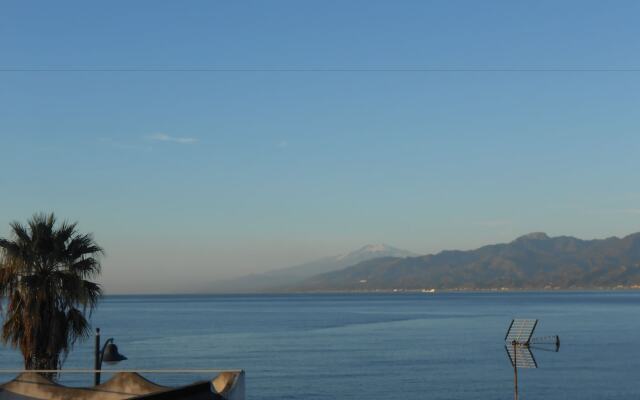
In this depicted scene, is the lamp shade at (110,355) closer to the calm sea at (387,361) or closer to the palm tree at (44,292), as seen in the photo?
the palm tree at (44,292)

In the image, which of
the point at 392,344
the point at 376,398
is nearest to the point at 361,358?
the point at 392,344

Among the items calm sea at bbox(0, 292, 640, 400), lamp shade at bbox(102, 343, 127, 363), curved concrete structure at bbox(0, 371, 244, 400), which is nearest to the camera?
curved concrete structure at bbox(0, 371, 244, 400)

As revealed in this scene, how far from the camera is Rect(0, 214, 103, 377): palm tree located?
3312cm

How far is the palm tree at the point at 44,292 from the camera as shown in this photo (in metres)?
33.1

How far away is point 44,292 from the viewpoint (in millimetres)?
33562

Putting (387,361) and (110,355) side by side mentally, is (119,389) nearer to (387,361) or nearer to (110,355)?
A: (110,355)

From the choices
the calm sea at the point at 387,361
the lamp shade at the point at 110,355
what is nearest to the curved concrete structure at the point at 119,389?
the lamp shade at the point at 110,355

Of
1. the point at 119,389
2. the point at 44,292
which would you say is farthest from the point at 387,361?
the point at 119,389

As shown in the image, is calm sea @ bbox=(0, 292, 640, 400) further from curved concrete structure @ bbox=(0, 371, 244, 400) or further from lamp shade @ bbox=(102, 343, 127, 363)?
curved concrete structure @ bbox=(0, 371, 244, 400)

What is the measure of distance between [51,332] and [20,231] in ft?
14.0

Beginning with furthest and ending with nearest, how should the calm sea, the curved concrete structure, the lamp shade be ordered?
the calm sea
the lamp shade
the curved concrete structure

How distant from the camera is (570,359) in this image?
88938mm

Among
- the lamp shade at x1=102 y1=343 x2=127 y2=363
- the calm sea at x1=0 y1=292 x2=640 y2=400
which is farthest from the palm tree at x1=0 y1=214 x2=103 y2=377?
the calm sea at x1=0 y1=292 x2=640 y2=400

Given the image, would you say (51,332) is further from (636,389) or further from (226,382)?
(636,389)
